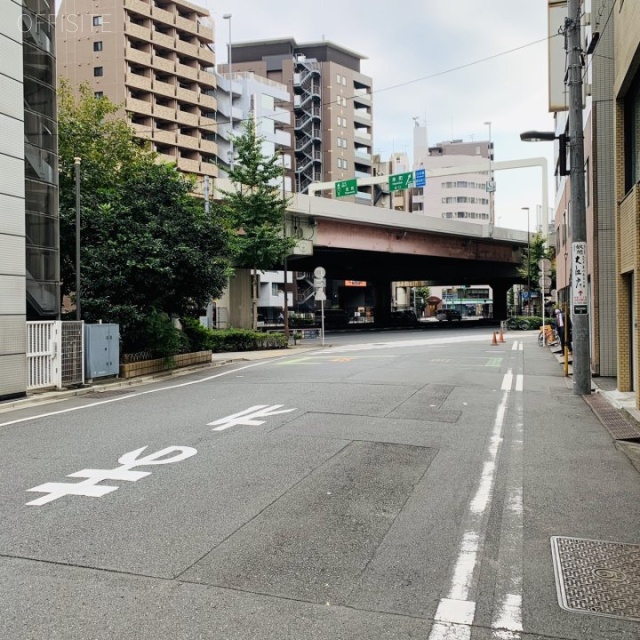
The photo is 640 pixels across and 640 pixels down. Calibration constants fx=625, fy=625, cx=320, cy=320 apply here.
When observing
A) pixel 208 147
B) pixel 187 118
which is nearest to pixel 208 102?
pixel 187 118

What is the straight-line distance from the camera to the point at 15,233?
519 inches

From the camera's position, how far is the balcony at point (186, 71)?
61.8 metres

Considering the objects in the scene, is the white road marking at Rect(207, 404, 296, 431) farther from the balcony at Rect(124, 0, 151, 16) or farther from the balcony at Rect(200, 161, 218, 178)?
the balcony at Rect(124, 0, 151, 16)

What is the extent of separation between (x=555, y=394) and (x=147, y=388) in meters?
9.54

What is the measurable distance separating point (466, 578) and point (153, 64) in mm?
63672

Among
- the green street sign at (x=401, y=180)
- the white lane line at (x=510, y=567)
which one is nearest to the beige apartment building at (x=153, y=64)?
the green street sign at (x=401, y=180)

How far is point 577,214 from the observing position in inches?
536

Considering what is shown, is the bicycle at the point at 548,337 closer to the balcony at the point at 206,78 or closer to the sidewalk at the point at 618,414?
the sidewalk at the point at 618,414

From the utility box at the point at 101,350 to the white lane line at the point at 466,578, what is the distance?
37.8ft

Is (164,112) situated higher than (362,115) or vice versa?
(362,115)

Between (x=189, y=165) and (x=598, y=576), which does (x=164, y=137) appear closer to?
(x=189, y=165)

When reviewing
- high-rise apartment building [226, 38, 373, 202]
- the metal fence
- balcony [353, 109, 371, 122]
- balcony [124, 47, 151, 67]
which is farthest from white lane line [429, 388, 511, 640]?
balcony [353, 109, 371, 122]

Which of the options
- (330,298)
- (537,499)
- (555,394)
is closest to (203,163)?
(330,298)

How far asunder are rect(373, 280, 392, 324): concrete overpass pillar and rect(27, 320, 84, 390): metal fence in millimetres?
53716
